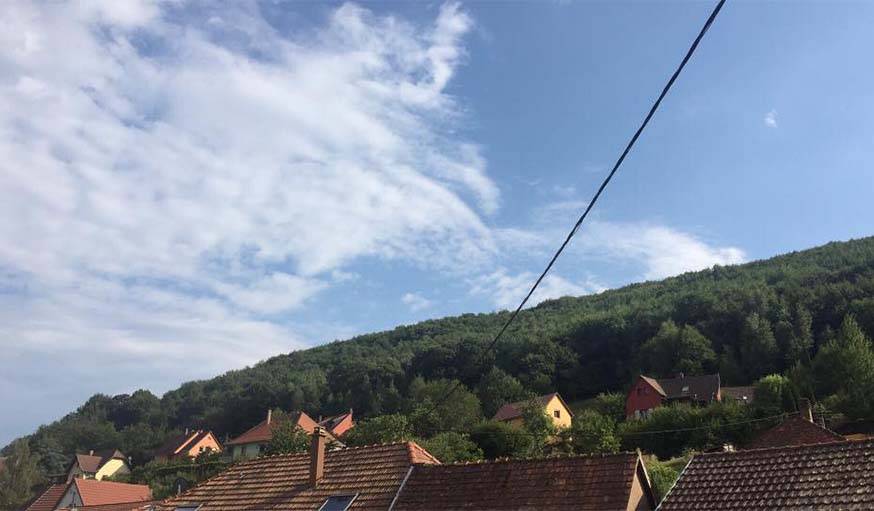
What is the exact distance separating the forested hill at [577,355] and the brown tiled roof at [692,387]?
27.3 ft

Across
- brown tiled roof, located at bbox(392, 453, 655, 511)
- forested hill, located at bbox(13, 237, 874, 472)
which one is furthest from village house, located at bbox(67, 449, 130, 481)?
brown tiled roof, located at bbox(392, 453, 655, 511)

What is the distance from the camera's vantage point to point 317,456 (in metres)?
24.1

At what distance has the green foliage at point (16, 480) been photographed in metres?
71.9

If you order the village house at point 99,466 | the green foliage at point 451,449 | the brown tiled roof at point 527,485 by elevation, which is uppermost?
the village house at point 99,466

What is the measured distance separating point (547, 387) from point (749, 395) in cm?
3913

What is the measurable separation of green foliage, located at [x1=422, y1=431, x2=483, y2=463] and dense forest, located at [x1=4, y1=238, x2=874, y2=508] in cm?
152

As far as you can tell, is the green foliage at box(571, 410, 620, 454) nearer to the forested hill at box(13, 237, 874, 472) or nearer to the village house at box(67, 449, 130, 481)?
the forested hill at box(13, 237, 874, 472)

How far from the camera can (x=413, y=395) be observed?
108750 millimetres

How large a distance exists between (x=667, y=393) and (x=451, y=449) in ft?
159

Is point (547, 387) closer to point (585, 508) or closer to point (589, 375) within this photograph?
point (589, 375)

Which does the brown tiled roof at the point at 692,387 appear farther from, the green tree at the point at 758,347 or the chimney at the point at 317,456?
the chimney at the point at 317,456

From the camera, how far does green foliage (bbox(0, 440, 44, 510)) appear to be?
236ft

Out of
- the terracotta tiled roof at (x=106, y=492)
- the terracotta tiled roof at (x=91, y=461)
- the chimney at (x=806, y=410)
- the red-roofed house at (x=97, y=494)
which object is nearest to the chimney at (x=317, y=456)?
the chimney at (x=806, y=410)

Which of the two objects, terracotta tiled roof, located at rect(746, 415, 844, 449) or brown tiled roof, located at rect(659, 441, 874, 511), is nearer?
brown tiled roof, located at rect(659, 441, 874, 511)
